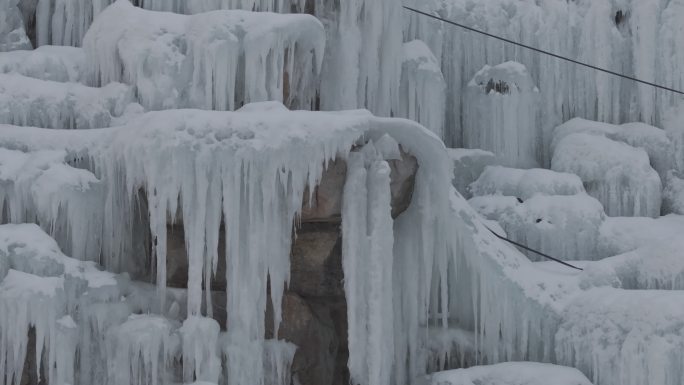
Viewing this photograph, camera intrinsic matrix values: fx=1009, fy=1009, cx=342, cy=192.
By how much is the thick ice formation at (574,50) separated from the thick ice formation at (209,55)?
14.9 feet

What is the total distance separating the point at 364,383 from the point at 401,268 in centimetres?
147

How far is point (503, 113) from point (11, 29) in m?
7.01

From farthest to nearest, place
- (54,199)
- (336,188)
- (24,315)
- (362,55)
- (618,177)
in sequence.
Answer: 1. (618,177)
2. (362,55)
3. (336,188)
4. (54,199)
5. (24,315)

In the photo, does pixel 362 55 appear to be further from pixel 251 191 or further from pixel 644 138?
pixel 644 138

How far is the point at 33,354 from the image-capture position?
32.5 feet

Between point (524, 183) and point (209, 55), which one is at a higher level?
point (209, 55)

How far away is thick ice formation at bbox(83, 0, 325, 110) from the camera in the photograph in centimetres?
1120

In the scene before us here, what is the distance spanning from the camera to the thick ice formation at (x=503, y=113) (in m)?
15.0

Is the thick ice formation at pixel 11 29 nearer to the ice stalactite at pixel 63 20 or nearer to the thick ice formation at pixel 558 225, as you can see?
the ice stalactite at pixel 63 20

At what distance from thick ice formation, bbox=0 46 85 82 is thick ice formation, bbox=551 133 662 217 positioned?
6.98 meters

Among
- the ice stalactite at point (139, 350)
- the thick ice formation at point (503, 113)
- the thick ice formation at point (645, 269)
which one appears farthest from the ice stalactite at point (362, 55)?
the ice stalactite at point (139, 350)

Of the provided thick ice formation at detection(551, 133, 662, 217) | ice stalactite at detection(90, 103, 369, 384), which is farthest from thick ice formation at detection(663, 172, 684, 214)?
ice stalactite at detection(90, 103, 369, 384)

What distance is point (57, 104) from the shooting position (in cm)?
1138

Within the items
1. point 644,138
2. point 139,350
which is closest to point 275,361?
point 139,350
